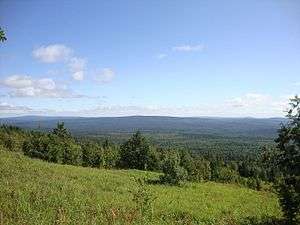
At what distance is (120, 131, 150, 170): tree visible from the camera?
83938mm

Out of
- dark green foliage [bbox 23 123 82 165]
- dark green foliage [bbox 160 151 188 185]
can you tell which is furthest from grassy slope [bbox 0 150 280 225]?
dark green foliage [bbox 23 123 82 165]

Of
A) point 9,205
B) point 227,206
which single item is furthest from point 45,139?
point 9,205

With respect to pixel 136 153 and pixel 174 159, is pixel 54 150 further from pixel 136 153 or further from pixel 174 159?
pixel 174 159

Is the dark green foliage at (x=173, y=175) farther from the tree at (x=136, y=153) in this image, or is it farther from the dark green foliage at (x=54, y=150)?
the tree at (x=136, y=153)

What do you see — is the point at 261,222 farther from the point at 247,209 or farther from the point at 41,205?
the point at 41,205

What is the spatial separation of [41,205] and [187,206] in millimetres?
15498

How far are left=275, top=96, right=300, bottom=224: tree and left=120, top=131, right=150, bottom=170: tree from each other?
6080 centimetres

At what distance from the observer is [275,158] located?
24297 mm

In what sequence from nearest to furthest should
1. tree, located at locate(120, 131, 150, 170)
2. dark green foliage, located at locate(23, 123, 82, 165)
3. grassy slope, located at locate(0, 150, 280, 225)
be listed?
grassy slope, located at locate(0, 150, 280, 225) < dark green foliage, located at locate(23, 123, 82, 165) < tree, located at locate(120, 131, 150, 170)

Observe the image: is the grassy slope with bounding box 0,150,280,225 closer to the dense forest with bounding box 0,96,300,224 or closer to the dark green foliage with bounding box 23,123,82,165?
the dense forest with bounding box 0,96,300,224

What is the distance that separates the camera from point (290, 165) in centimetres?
2311

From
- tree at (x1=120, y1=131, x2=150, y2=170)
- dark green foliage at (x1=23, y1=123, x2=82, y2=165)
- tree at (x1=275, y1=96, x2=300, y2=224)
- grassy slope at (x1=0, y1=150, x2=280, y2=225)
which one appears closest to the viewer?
grassy slope at (x1=0, y1=150, x2=280, y2=225)

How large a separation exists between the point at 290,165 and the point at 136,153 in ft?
204

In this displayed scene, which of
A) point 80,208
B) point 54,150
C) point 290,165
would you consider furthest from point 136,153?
point 80,208
